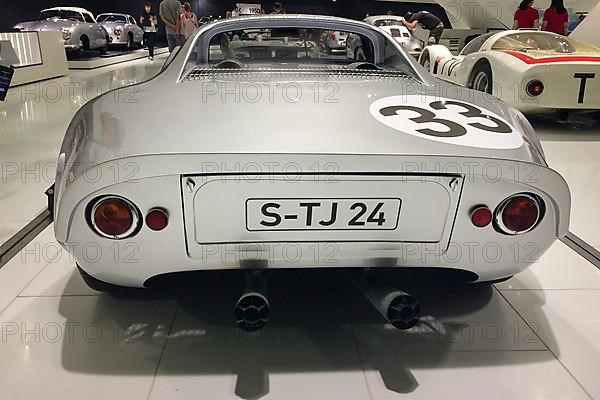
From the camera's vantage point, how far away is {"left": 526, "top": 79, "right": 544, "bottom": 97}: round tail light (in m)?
A: 4.41

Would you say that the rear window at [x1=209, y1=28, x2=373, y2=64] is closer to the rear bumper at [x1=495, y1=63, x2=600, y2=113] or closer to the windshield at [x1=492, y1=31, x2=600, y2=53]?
the rear bumper at [x1=495, y1=63, x2=600, y2=113]

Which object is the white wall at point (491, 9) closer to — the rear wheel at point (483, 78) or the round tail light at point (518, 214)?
the rear wheel at point (483, 78)

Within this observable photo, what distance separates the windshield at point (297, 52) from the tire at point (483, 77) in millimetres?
1848

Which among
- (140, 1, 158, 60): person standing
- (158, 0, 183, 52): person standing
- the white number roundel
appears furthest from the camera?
(140, 1, 158, 60): person standing

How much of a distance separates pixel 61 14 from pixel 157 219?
488 inches

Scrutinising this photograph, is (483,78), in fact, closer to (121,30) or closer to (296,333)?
(296,333)

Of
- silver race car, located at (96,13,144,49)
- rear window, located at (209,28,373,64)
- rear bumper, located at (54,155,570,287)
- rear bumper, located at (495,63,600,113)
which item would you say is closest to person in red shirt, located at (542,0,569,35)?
rear bumper, located at (495,63,600,113)

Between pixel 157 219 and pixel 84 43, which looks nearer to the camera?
pixel 157 219

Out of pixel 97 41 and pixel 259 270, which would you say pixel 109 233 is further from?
pixel 97 41

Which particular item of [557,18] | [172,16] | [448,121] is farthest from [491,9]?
[448,121]

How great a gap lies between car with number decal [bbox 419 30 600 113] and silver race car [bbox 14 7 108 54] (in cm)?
840

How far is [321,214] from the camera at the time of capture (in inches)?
51.6

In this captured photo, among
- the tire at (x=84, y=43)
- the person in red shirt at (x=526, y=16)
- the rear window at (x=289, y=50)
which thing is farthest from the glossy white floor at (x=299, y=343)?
the tire at (x=84, y=43)

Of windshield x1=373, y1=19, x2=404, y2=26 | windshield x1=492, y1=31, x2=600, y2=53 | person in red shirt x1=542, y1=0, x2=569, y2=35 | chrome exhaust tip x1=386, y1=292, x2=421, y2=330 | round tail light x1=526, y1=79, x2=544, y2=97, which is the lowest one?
chrome exhaust tip x1=386, y1=292, x2=421, y2=330
